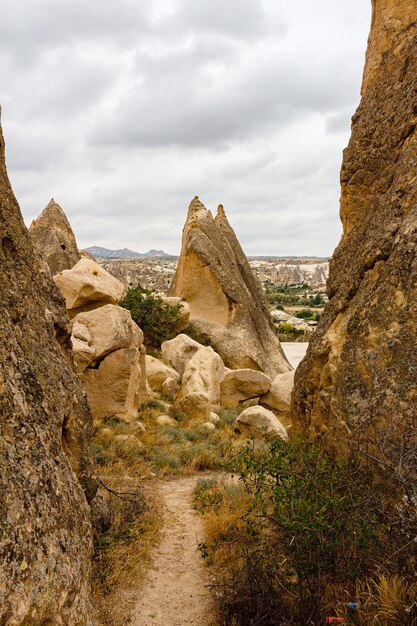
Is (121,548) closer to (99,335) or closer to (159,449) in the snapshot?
(159,449)

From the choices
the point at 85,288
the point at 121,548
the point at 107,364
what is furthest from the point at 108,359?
the point at 121,548

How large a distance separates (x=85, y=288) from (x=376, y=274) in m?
7.58

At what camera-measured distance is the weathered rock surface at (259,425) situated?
902cm

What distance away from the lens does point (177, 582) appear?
173 inches

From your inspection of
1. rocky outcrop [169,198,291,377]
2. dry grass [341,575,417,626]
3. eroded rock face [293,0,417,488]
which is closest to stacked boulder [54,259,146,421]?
eroded rock face [293,0,417,488]

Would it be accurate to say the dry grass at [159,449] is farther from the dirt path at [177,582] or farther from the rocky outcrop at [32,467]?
the rocky outcrop at [32,467]

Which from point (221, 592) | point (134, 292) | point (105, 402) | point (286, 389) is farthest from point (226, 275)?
point (221, 592)

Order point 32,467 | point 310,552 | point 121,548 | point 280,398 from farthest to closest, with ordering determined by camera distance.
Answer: point 280,398, point 121,548, point 310,552, point 32,467

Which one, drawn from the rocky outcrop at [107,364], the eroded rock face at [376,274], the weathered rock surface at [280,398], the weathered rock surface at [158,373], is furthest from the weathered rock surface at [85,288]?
the eroded rock face at [376,274]

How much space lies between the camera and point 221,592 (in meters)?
4.01

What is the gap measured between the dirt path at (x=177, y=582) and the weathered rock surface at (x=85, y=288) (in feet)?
19.5

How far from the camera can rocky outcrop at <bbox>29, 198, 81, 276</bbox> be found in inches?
637

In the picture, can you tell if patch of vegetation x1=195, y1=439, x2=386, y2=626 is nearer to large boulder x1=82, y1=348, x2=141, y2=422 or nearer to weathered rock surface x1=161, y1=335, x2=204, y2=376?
large boulder x1=82, y1=348, x2=141, y2=422

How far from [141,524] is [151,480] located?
5.79 ft
